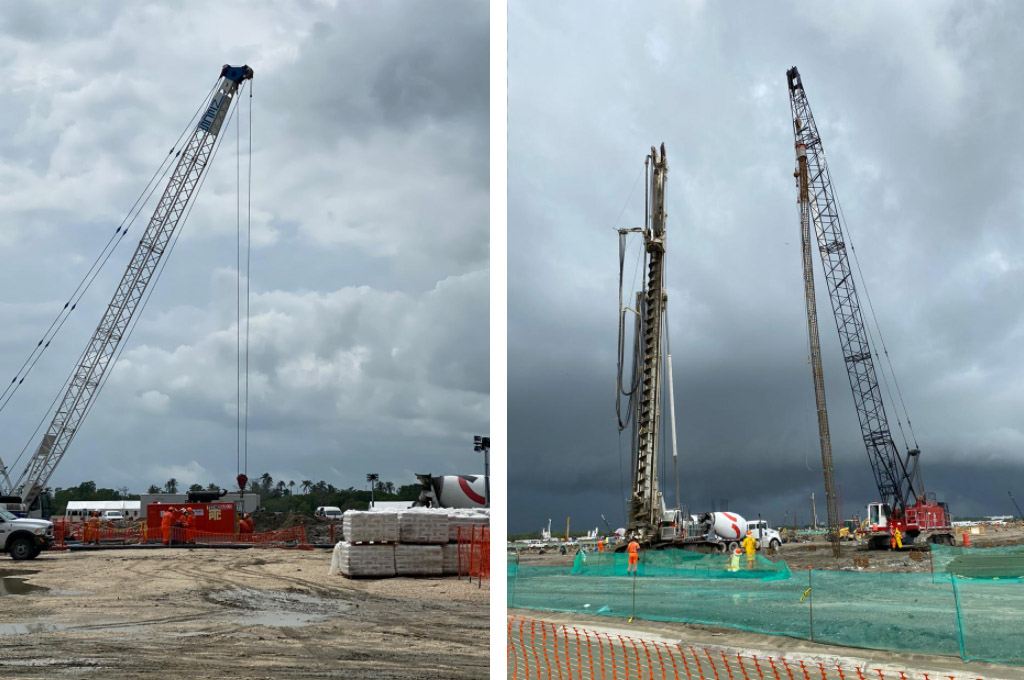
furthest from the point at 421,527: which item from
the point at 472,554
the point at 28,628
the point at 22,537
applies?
the point at 22,537

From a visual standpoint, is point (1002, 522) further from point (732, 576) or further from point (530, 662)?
point (530, 662)

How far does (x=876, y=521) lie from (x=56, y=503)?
28.8 meters

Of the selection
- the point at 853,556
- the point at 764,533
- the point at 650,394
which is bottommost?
the point at 853,556

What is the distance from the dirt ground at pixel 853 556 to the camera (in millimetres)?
18125

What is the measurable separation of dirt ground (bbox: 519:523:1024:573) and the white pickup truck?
10.6 metres

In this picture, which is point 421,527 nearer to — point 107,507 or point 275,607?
point 275,607

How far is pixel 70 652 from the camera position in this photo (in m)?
7.22

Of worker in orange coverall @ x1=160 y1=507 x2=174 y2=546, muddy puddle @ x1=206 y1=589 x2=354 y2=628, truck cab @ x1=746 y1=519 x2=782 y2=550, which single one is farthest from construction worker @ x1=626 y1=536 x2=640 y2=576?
truck cab @ x1=746 y1=519 x2=782 y2=550

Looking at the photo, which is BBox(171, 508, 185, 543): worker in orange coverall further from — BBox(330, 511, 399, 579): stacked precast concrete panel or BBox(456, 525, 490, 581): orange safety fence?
BBox(456, 525, 490, 581): orange safety fence

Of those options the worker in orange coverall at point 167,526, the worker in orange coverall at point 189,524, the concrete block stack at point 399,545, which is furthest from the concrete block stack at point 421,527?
the worker in orange coverall at point 189,524

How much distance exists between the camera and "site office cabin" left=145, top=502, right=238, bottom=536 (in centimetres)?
1931

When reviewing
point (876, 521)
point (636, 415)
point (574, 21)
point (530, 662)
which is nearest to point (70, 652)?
point (530, 662)

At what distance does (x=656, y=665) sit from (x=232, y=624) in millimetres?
4595

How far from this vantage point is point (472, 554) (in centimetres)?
1159
